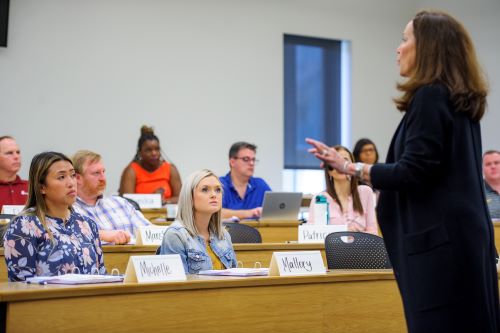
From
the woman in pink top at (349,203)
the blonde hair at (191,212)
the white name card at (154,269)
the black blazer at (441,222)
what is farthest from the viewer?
the woman in pink top at (349,203)

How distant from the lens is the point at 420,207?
1679mm

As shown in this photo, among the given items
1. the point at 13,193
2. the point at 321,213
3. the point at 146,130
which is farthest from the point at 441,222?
the point at 146,130

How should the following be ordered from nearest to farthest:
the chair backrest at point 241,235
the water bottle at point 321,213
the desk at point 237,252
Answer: the desk at point 237,252
the chair backrest at point 241,235
the water bottle at point 321,213

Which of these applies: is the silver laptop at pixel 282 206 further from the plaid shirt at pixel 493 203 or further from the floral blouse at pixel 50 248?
the floral blouse at pixel 50 248

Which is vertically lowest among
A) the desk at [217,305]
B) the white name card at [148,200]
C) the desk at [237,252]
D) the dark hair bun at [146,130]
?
the desk at [217,305]

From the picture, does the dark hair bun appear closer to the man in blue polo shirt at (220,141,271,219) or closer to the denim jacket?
the man in blue polo shirt at (220,141,271,219)

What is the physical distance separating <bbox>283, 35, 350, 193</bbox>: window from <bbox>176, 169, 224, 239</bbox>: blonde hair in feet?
15.6

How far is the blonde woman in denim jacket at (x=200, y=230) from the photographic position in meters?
3.04

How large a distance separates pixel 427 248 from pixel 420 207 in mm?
98

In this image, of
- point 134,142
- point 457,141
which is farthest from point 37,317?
point 134,142

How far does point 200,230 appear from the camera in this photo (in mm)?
3238

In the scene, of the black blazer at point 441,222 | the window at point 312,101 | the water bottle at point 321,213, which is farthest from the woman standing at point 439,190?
the window at point 312,101

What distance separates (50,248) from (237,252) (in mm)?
1194

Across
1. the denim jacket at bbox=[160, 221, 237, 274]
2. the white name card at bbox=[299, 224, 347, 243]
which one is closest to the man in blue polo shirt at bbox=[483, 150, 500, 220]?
the white name card at bbox=[299, 224, 347, 243]
